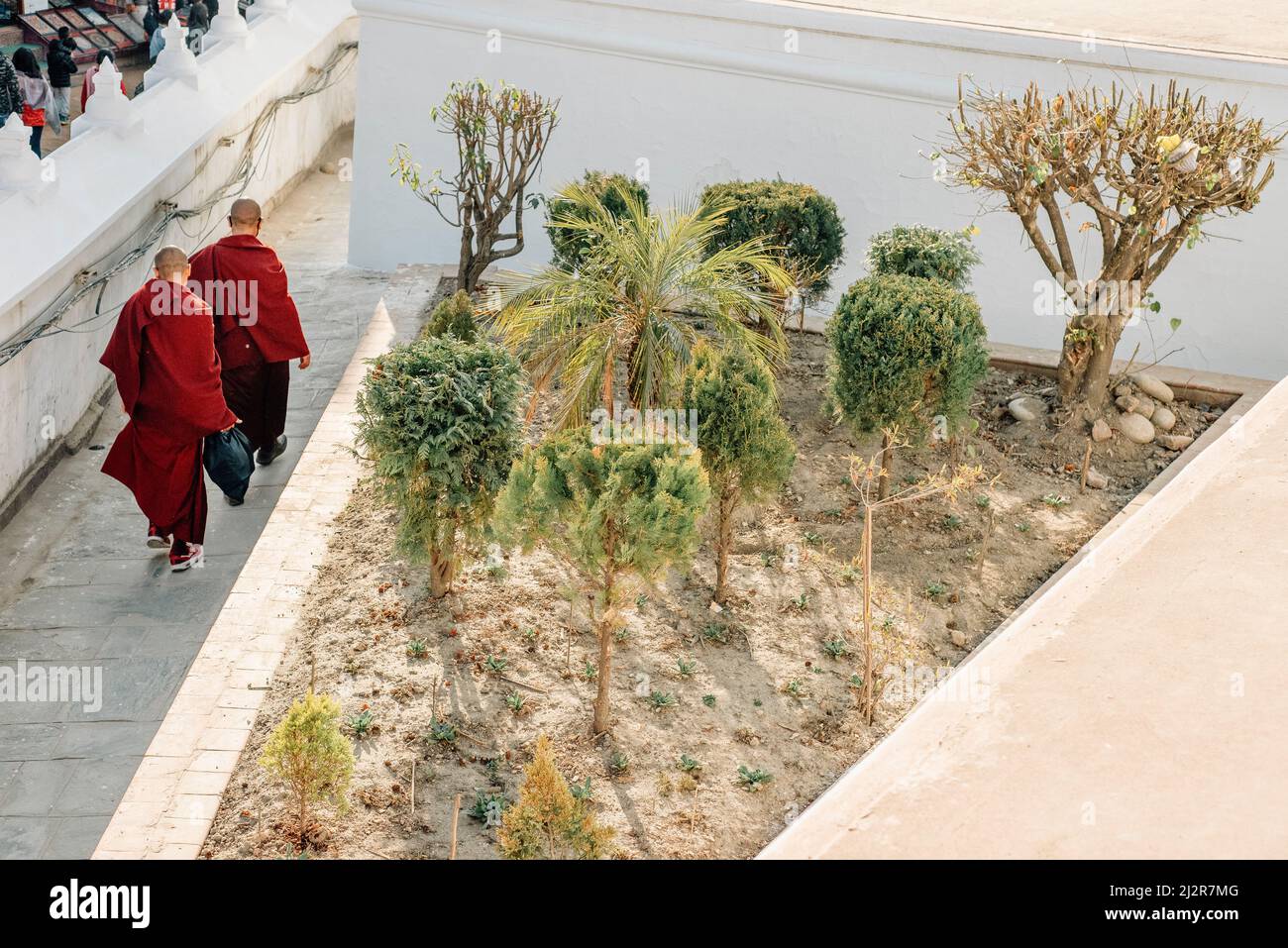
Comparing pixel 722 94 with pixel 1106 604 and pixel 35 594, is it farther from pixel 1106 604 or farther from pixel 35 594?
pixel 1106 604

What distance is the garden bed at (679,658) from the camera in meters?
5.38

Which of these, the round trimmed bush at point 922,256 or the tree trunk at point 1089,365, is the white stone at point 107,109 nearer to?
the round trimmed bush at point 922,256

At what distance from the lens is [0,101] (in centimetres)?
1081

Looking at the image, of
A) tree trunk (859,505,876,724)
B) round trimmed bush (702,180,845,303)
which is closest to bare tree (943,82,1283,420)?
round trimmed bush (702,180,845,303)

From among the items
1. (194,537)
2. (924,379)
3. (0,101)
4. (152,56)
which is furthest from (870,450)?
(152,56)

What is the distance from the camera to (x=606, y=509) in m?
5.44

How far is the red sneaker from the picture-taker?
7.46 m

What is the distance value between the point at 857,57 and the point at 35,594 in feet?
20.0

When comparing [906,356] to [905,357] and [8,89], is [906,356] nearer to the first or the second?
[905,357]

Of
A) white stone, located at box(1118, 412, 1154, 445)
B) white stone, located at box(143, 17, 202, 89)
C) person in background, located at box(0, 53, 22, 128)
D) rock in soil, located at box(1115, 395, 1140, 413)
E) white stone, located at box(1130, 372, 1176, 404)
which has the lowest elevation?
white stone, located at box(1118, 412, 1154, 445)

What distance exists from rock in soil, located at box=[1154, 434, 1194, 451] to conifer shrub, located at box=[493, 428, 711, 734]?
379 cm

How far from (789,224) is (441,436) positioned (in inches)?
135

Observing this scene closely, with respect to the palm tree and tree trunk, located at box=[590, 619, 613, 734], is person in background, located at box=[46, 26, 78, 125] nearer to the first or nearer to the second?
the palm tree

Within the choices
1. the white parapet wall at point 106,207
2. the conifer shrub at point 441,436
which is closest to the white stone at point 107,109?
the white parapet wall at point 106,207
